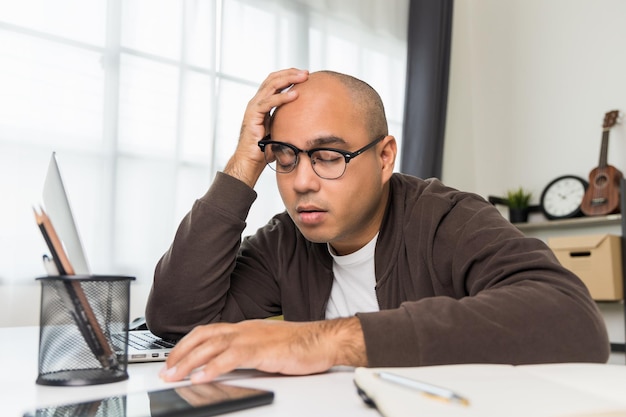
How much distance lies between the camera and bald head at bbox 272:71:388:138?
1254 millimetres

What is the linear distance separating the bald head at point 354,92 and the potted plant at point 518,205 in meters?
2.90

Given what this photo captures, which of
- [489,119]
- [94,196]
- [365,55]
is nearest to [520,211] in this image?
[489,119]

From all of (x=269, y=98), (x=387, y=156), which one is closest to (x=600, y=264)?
(x=387, y=156)

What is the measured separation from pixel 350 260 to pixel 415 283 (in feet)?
0.64

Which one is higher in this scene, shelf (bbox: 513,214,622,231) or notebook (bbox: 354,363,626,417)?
shelf (bbox: 513,214,622,231)

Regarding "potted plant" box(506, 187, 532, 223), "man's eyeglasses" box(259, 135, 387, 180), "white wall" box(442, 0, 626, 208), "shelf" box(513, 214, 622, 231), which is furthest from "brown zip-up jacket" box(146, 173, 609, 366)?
"white wall" box(442, 0, 626, 208)

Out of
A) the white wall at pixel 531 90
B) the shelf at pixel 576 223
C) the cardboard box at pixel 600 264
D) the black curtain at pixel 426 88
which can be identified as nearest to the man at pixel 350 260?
the cardboard box at pixel 600 264

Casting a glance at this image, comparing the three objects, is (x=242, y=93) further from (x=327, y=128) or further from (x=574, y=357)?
(x=574, y=357)

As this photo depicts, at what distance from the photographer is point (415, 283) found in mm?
1149

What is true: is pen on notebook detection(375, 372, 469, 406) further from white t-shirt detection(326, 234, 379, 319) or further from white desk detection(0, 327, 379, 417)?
white t-shirt detection(326, 234, 379, 319)

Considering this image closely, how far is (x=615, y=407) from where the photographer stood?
49 centimetres

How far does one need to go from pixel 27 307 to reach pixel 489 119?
3.40 m

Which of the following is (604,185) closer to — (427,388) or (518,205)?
A: (518,205)

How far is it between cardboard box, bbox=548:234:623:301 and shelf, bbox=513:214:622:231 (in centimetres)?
14
